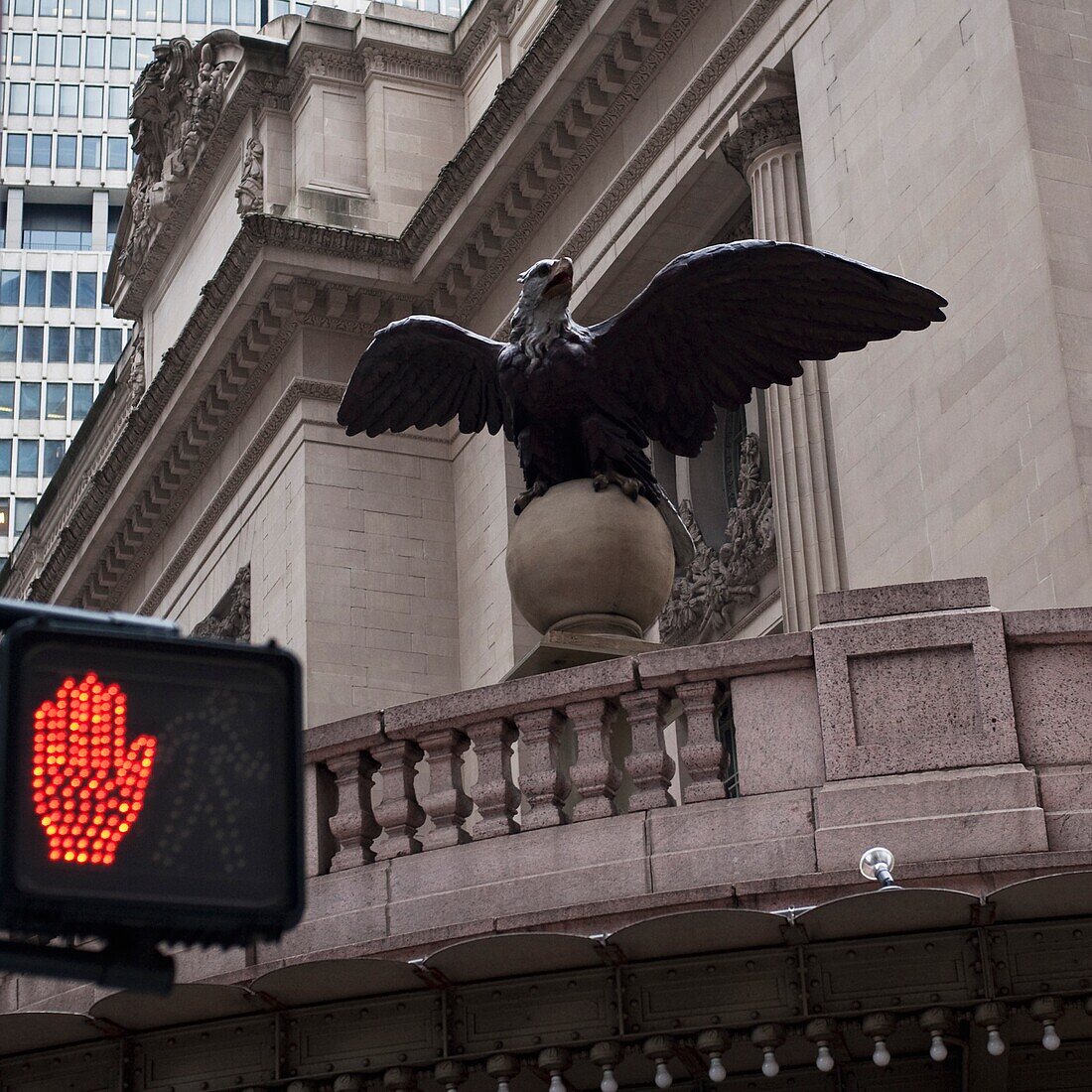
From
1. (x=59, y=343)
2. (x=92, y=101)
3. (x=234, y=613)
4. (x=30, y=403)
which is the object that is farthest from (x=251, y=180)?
(x=92, y=101)

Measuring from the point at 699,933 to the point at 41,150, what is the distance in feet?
317

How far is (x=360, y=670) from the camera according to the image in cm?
3184

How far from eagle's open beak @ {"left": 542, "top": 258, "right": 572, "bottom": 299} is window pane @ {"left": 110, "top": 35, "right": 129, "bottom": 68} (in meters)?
91.1

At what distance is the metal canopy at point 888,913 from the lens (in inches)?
372

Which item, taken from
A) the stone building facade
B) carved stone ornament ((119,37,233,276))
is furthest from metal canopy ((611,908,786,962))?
carved stone ornament ((119,37,233,276))

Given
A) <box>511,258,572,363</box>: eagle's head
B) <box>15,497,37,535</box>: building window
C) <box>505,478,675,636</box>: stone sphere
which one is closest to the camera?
<box>505,478,675,636</box>: stone sphere

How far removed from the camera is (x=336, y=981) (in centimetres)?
1035

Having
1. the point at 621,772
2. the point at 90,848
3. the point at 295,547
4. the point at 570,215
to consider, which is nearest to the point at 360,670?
the point at 295,547

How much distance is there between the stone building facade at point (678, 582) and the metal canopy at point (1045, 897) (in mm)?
27

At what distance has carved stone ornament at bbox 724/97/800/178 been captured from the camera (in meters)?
26.0

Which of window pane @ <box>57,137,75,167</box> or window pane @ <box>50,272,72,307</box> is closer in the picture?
window pane @ <box>50,272,72,307</box>

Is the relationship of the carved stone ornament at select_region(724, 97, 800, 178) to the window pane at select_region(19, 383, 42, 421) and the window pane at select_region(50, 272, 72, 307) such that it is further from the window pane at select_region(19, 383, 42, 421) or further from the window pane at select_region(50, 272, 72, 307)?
the window pane at select_region(50, 272, 72, 307)

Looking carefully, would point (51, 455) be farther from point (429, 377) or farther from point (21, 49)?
point (429, 377)

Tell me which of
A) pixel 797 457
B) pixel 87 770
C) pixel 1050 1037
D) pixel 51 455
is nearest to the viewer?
pixel 87 770
